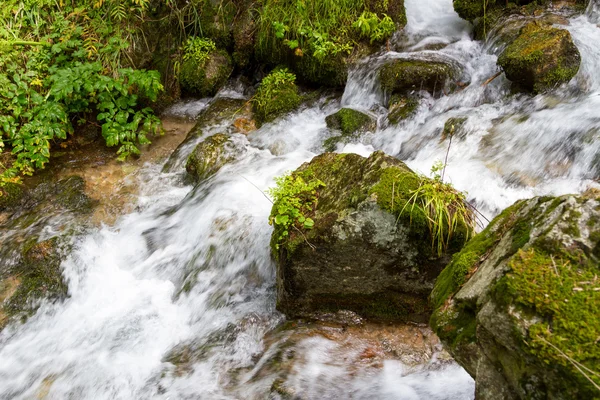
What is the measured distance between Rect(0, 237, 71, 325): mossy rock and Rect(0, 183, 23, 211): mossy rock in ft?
3.21

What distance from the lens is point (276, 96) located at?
22.4ft

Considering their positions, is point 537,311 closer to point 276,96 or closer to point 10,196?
point 276,96

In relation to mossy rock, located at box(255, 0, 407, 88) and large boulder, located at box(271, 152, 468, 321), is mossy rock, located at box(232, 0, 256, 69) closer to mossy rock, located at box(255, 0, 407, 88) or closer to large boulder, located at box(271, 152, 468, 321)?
mossy rock, located at box(255, 0, 407, 88)

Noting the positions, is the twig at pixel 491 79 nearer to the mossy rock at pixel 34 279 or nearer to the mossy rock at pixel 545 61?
the mossy rock at pixel 545 61

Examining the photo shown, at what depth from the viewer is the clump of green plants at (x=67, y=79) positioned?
5.88m

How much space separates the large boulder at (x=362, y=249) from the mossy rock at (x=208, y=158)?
232cm

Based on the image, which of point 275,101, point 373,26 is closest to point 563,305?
point 275,101

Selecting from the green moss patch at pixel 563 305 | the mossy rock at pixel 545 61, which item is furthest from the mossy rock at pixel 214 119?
the green moss patch at pixel 563 305

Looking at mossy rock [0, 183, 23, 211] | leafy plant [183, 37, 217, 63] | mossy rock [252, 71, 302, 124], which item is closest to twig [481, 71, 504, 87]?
mossy rock [252, 71, 302, 124]

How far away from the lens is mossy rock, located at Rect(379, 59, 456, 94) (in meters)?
6.33

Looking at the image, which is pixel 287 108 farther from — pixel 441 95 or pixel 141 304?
pixel 141 304

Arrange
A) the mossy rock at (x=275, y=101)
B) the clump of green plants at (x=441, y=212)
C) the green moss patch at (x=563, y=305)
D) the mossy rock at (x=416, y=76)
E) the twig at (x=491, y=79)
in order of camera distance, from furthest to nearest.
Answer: the mossy rock at (x=275, y=101) < the mossy rock at (x=416, y=76) < the twig at (x=491, y=79) < the clump of green plants at (x=441, y=212) < the green moss patch at (x=563, y=305)

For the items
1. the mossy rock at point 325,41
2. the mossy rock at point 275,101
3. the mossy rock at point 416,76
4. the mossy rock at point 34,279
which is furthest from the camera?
the mossy rock at point 325,41

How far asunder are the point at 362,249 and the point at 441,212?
2.09ft
